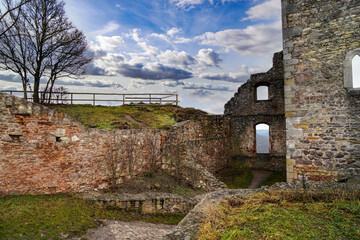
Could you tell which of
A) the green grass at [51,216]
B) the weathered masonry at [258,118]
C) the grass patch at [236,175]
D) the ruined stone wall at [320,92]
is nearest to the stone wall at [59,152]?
the green grass at [51,216]

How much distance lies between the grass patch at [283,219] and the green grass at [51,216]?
12.6 feet

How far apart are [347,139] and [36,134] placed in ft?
32.8

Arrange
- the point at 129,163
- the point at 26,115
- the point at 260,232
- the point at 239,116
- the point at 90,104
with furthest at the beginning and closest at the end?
the point at 90,104, the point at 239,116, the point at 129,163, the point at 26,115, the point at 260,232

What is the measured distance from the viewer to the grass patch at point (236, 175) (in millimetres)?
12930

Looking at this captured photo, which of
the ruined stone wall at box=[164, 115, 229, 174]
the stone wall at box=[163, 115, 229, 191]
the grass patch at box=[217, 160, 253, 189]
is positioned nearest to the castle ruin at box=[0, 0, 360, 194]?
the stone wall at box=[163, 115, 229, 191]

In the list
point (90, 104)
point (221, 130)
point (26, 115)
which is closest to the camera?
point (26, 115)

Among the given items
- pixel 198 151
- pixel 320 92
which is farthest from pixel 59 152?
pixel 320 92

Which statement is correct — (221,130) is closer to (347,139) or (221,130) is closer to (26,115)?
(347,139)

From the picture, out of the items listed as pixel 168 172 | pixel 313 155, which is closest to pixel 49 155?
pixel 168 172

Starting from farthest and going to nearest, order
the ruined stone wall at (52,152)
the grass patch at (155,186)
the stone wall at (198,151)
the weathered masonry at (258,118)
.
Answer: the weathered masonry at (258,118)
the stone wall at (198,151)
the grass patch at (155,186)
the ruined stone wall at (52,152)

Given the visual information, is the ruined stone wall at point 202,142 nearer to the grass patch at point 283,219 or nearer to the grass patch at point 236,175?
the grass patch at point 236,175

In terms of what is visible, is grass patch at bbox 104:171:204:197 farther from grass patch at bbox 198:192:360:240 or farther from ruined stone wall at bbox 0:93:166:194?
grass patch at bbox 198:192:360:240

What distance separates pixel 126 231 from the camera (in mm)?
6340

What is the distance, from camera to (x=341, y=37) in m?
7.50
